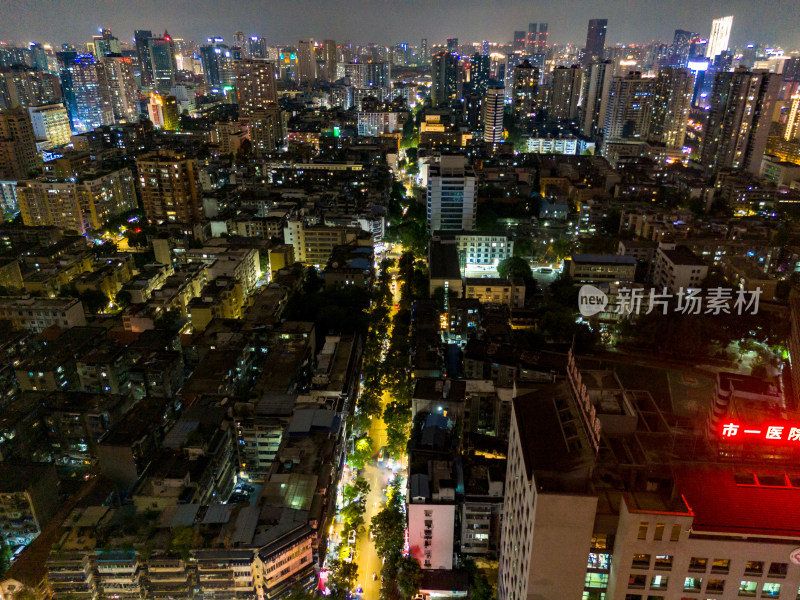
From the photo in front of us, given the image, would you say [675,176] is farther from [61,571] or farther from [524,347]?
[61,571]

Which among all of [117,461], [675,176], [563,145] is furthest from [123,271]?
[563,145]

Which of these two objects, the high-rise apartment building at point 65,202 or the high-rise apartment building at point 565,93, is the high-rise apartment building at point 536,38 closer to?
the high-rise apartment building at point 565,93

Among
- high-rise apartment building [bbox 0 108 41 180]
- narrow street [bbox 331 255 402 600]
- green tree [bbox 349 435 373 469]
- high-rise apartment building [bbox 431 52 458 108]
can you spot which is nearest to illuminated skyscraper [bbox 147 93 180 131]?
high-rise apartment building [bbox 0 108 41 180]

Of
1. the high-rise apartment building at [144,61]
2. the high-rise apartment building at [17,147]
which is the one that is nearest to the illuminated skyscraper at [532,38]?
the high-rise apartment building at [144,61]

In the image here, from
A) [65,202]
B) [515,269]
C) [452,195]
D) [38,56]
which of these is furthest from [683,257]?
[38,56]

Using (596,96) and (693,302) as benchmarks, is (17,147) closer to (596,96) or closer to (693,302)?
(693,302)

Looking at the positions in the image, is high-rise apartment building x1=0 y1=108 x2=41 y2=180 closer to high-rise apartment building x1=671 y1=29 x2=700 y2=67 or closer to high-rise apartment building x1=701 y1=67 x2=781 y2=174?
high-rise apartment building x1=701 y1=67 x2=781 y2=174
